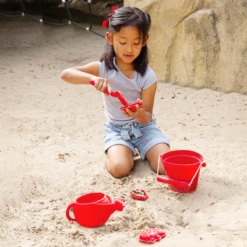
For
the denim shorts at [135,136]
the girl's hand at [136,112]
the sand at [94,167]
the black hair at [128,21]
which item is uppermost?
Answer: the black hair at [128,21]

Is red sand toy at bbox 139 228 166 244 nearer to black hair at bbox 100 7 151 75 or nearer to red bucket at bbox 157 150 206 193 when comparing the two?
red bucket at bbox 157 150 206 193

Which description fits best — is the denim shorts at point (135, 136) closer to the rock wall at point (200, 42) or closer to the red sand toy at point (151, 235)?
the red sand toy at point (151, 235)

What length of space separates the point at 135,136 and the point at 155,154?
157mm

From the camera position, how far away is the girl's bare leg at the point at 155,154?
2539 mm

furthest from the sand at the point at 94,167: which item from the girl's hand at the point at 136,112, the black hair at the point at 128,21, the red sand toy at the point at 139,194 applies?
the black hair at the point at 128,21

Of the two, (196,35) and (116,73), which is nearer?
(116,73)

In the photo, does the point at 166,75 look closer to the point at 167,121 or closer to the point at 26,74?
the point at 167,121

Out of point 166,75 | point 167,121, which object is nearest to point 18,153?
point 167,121

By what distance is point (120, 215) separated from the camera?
2100mm

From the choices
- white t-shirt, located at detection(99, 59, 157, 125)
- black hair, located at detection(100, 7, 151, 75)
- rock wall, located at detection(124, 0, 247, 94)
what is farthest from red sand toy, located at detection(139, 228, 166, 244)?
rock wall, located at detection(124, 0, 247, 94)

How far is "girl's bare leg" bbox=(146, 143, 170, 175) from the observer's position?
2539 mm

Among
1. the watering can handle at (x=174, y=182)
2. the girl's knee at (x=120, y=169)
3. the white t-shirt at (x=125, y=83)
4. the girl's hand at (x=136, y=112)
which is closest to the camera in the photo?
the watering can handle at (x=174, y=182)

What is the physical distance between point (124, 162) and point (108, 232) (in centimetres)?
55

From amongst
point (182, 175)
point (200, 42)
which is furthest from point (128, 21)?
point (200, 42)
